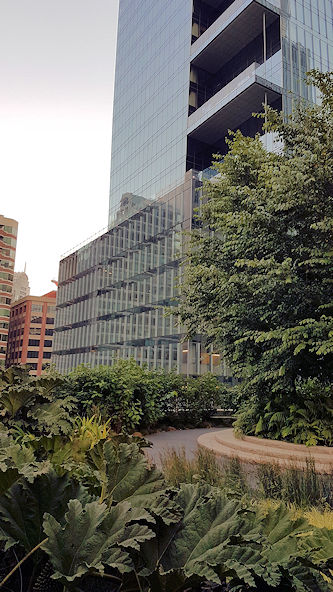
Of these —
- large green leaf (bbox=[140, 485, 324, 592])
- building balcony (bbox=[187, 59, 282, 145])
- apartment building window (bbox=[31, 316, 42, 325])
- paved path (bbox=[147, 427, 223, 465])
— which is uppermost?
building balcony (bbox=[187, 59, 282, 145])

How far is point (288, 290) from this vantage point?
329 inches

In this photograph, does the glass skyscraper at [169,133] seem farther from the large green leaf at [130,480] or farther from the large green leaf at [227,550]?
the large green leaf at [227,550]

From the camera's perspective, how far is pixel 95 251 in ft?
180

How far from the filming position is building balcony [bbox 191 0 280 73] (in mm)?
40562

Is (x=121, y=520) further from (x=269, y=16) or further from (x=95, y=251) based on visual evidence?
(x=95, y=251)

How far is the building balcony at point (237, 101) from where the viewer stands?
38.4 m

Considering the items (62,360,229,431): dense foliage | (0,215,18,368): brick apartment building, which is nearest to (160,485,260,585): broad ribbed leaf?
(62,360,229,431): dense foliage

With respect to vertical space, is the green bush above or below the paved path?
above

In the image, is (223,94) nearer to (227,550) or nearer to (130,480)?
(130,480)

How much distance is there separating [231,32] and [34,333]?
9085 cm

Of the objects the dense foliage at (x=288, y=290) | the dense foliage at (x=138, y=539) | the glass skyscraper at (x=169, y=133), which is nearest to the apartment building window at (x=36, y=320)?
the glass skyscraper at (x=169, y=133)

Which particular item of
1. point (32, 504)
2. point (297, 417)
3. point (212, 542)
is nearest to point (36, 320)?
point (297, 417)

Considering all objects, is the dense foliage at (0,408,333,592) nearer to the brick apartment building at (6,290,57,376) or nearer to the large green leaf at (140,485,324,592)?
the large green leaf at (140,485,324,592)

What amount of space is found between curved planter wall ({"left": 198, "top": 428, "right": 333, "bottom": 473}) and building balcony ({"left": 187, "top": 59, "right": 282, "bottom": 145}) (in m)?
37.5
